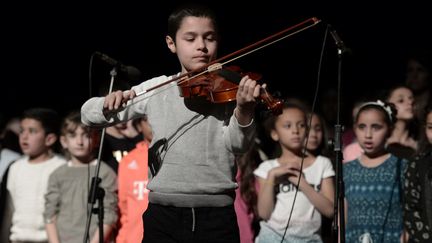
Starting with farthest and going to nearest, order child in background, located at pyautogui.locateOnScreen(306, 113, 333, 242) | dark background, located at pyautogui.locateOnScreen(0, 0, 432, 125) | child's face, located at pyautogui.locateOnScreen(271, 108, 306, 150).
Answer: dark background, located at pyautogui.locateOnScreen(0, 0, 432, 125) → child in background, located at pyautogui.locateOnScreen(306, 113, 333, 242) → child's face, located at pyautogui.locateOnScreen(271, 108, 306, 150)

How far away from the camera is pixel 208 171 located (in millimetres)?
3244

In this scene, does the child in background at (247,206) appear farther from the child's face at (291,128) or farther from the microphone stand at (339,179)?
the microphone stand at (339,179)

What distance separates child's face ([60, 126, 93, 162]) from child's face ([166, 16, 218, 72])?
1.83 meters

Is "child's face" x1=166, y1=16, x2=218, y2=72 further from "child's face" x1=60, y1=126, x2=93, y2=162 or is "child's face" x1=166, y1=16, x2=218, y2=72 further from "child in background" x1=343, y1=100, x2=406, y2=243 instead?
"child's face" x1=60, y1=126, x2=93, y2=162

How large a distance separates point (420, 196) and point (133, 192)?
168cm

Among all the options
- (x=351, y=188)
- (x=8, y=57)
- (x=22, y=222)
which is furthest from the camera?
(x=8, y=57)

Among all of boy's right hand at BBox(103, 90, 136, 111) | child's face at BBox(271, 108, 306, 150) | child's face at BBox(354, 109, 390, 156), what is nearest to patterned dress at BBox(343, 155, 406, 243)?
child's face at BBox(354, 109, 390, 156)

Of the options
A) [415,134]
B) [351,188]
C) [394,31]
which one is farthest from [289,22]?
[351,188]

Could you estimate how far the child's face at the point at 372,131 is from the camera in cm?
471

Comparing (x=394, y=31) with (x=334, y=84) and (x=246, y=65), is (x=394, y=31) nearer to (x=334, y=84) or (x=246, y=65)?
(x=334, y=84)

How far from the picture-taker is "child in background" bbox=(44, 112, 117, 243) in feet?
16.1

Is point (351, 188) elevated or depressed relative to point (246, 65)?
depressed

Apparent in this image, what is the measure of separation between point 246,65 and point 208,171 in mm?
3690

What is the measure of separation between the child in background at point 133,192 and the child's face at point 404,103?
1678mm
